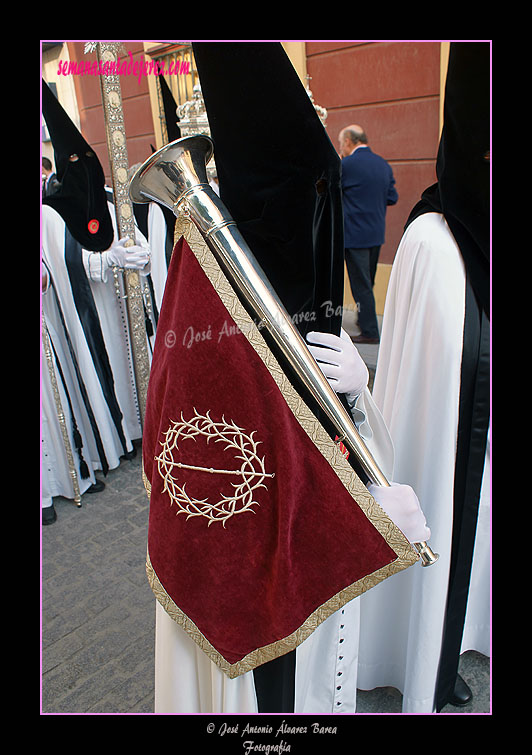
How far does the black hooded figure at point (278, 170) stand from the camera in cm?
105

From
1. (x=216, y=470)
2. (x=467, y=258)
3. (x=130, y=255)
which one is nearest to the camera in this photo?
(x=216, y=470)

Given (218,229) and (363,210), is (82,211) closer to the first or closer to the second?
(218,229)

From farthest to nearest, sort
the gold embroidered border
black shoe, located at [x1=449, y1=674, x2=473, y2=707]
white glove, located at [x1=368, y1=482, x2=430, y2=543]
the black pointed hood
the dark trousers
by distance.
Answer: the dark trousers
the black pointed hood
black shoe, located at [x1=449, y1=674, x2=473, y2=707]
white glove, located at [x1=368, y1=482, x2=430, y2=543]
the gold embroidered border

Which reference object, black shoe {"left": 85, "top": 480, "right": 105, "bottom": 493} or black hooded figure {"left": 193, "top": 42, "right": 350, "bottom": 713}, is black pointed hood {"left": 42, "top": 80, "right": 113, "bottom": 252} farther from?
black hooded figure {"left": 193, "top": 42, "right": 350, "bottom": 713}

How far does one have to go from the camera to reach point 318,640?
145cm

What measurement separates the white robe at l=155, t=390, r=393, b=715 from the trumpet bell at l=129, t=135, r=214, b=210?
27.4 inches

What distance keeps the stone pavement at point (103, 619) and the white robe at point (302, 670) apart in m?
0.78

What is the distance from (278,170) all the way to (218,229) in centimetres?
19

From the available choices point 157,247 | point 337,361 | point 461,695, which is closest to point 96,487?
point 157,247

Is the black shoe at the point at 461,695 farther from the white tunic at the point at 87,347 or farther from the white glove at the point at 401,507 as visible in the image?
the white tunic at the point at 87,347

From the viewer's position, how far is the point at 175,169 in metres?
1.07

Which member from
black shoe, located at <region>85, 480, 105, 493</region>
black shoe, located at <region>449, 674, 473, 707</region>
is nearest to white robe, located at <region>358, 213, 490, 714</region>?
black shoe, located at <region>449, 674, 473, 707</region>

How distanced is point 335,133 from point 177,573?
6775mm

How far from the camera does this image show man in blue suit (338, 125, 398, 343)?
574cm
